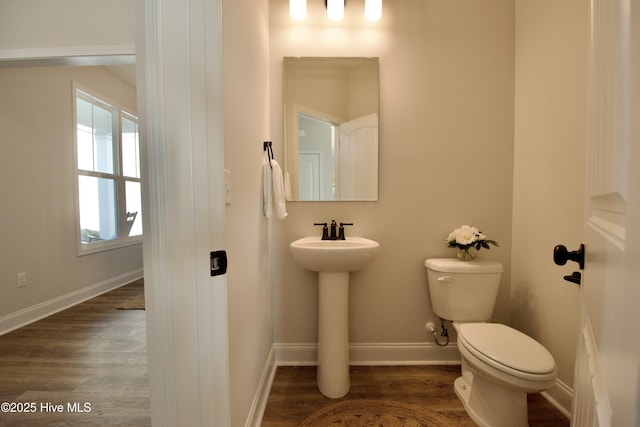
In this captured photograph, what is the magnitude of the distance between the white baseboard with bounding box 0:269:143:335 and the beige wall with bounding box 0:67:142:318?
40 mm

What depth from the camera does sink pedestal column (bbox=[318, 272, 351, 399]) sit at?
4.76 ft

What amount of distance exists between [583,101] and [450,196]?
2.49ft

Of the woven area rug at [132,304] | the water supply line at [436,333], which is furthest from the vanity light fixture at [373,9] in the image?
the woven area rug at [132,304]

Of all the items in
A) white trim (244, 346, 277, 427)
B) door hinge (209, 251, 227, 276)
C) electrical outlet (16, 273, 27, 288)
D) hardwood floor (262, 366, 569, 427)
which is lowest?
hardwood floor (262, 366, 569, 427)

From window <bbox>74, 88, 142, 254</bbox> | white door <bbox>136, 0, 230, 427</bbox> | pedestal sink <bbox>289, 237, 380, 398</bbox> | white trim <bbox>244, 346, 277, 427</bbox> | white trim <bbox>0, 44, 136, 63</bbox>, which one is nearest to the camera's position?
white door <bbox>136, 0, 230, 427</bbox>

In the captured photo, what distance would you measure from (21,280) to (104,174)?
4.92ft

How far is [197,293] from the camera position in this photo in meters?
0.60

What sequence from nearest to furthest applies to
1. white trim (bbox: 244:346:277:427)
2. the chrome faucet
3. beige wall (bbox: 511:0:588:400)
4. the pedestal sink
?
white trim (bbox: 244:346:277:427)
beige wall (bbox: 511:0:588:400)
the pedestal sink
the chrome faucet

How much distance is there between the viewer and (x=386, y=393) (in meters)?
1.45

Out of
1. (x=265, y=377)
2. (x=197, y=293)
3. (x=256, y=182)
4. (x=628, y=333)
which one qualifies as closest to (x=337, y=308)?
(x=265, y=377)

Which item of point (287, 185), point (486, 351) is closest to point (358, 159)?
point (287, 185)

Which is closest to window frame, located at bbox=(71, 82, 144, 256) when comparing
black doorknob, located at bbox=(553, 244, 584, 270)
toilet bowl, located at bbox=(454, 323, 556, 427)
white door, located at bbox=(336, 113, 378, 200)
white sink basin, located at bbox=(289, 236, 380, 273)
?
white sink basin, located at bbox=(289, 236, 380, 273)

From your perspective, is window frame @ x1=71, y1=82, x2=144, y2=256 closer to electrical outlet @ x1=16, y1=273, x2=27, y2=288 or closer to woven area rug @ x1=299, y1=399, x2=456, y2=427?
electrical outlet @ x1=16, y1=273, x2=27, y2=288

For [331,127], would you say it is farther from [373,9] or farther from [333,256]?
[333,256]
